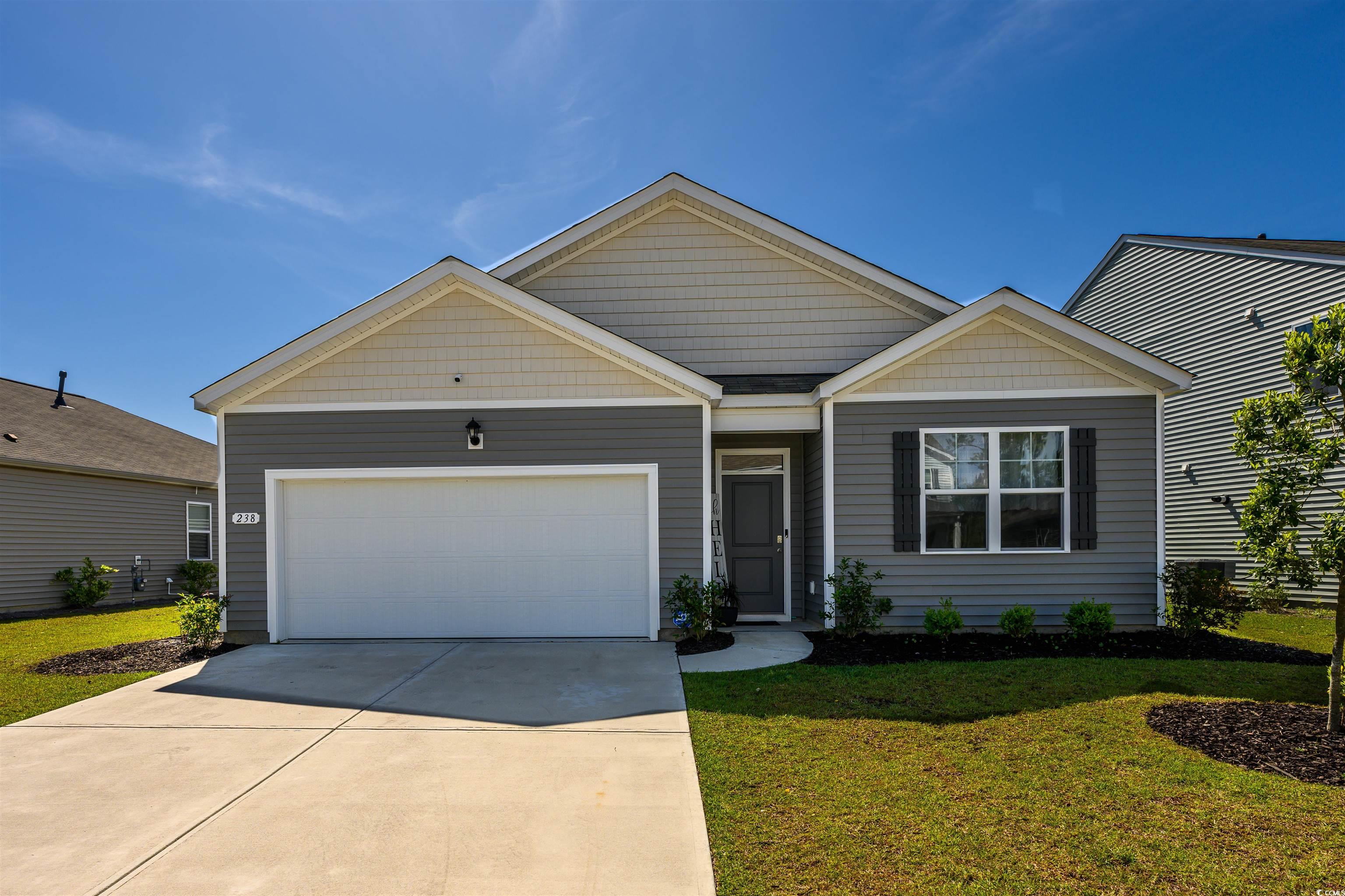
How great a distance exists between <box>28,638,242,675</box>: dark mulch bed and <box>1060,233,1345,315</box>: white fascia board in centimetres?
1176

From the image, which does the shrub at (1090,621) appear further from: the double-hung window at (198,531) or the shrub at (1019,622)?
the double-hung window at (198,531)

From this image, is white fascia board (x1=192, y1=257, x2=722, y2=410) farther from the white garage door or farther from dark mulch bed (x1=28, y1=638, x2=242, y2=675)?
dark mulch bed (x1=28, y1=638, x2=242, y2=675)

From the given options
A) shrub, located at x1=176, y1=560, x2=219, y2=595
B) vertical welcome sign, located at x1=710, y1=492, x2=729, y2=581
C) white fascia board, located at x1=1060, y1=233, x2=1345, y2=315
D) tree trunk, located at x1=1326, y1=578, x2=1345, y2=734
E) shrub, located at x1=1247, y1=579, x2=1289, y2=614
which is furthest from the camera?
shrub, located at x1=176, y1=560, x2=219, y2=595

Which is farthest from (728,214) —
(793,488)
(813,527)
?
(813,527)

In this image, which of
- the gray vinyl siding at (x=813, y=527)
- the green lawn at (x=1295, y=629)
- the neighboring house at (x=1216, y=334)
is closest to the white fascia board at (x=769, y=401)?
the gray vinyl siding at (x=813, y=527)

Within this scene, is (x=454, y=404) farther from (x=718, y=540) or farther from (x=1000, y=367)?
(x=1000, y=367)

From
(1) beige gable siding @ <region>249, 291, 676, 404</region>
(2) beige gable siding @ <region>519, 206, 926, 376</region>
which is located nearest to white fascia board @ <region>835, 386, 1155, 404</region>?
(2) beige gable siding @ <region>519, 206, 926, 376</region>

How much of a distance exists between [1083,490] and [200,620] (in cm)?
1029

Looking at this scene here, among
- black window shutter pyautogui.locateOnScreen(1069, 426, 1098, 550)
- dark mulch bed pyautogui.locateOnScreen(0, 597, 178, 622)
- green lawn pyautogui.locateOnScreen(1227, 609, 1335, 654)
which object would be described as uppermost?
black window shutter pyautogui.locateOnScreen(1069, 426, 1098, 550)

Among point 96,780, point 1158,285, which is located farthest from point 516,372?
point 1158,285

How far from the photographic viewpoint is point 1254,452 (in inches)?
197

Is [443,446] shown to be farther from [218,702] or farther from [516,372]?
[218,702]

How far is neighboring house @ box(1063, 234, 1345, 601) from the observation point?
1145cm

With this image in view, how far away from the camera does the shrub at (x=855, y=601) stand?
8062 millimetres
